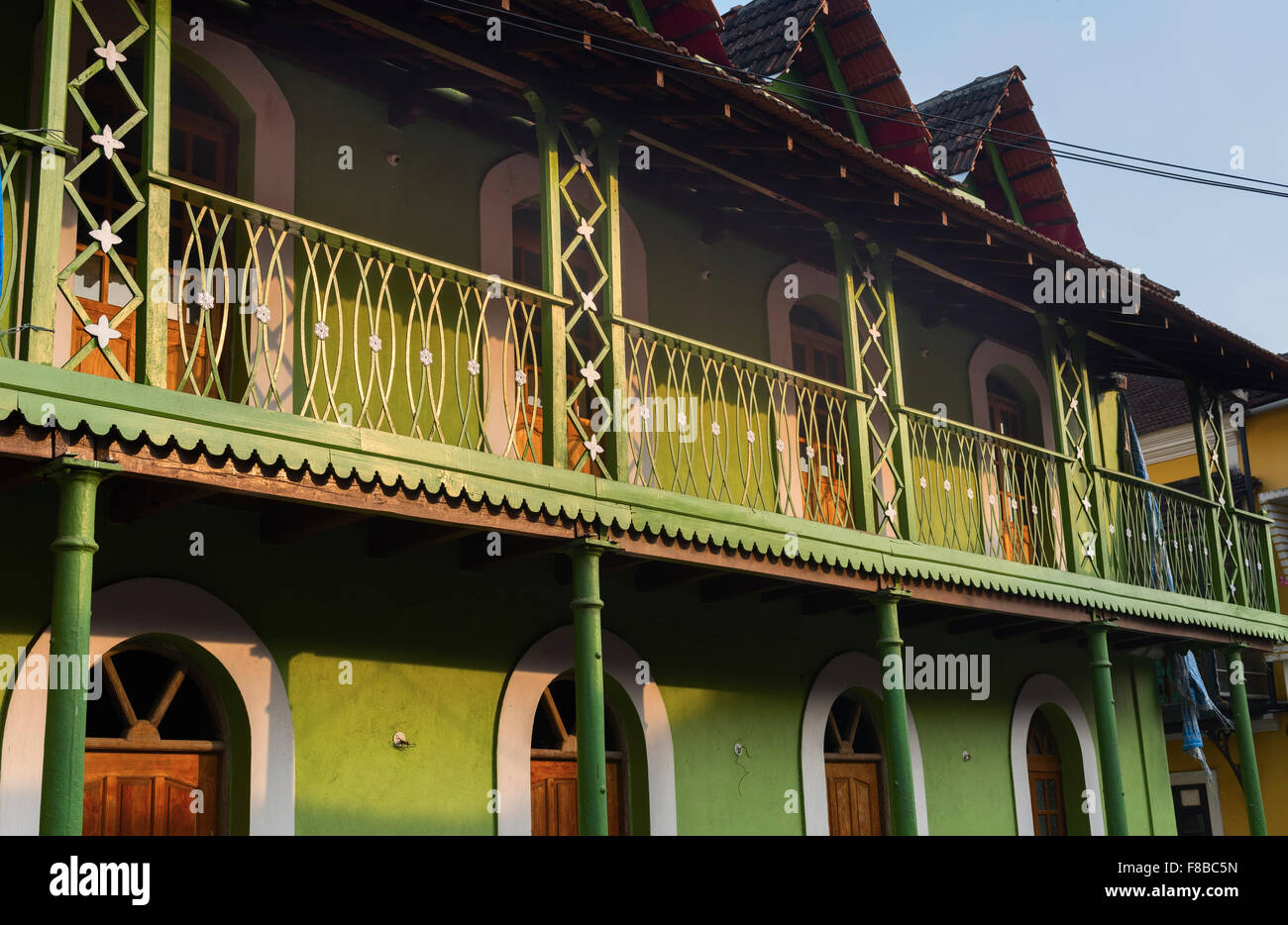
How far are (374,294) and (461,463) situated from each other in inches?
78.0

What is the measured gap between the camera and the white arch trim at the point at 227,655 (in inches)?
277

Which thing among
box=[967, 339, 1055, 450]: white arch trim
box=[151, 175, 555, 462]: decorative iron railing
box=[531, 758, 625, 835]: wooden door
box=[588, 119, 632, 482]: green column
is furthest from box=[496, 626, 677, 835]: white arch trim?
box=[967, 339, 1055, 450]: white arch trim

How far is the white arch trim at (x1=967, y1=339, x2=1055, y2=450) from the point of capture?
44.4ft

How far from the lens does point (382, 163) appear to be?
9070 mm

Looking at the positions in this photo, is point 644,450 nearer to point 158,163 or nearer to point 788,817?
point 788,817

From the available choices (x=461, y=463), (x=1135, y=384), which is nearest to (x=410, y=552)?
(x=461, y=463)

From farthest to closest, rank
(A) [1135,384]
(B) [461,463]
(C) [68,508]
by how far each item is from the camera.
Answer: (A) [1135,384] → (B) [461,463] → (C) [68,508]

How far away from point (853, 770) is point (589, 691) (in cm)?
449

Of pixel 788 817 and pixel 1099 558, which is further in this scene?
pixel 1099 558

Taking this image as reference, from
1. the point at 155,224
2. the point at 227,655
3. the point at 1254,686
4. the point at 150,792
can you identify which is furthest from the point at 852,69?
the point at 1254,686

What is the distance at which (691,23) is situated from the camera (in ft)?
34.8

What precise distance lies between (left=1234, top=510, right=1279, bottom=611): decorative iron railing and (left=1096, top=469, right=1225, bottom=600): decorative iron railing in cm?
100

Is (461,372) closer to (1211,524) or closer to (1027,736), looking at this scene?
(1027,736)

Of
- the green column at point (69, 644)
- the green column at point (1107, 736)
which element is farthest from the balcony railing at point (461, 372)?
the green column at point (1107, 736)
